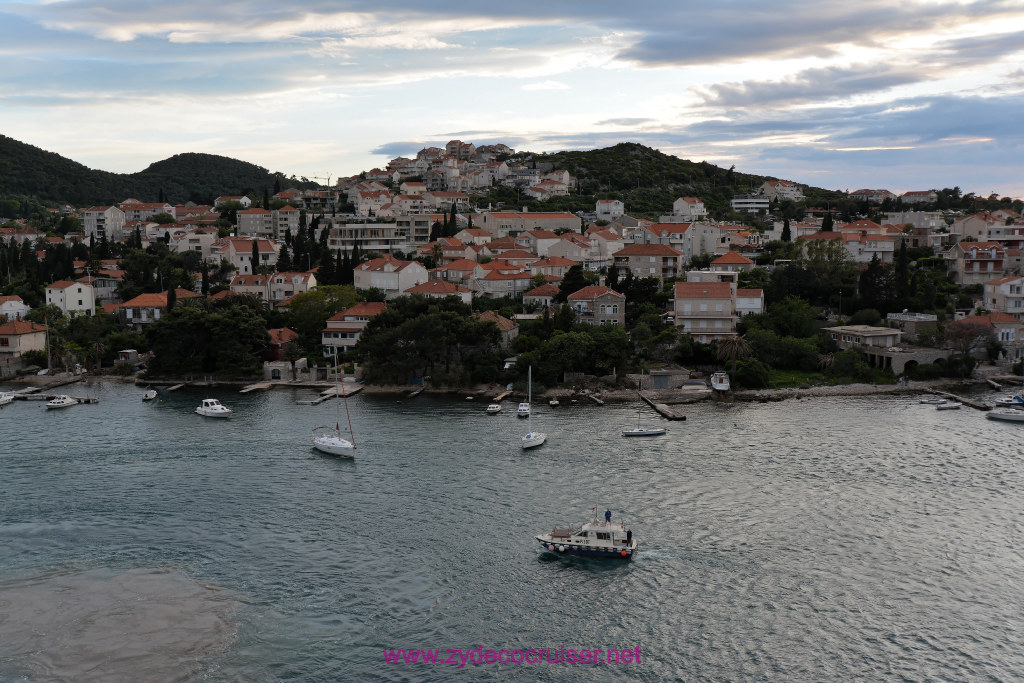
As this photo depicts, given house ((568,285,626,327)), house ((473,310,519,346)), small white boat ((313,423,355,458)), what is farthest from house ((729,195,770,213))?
small white boat ((313,423,355,458))

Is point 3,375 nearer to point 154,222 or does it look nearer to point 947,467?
point 154,222

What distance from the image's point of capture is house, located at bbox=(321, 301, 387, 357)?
47.1 meters

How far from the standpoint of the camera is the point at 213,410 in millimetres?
36875

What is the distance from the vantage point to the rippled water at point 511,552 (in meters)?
16.5

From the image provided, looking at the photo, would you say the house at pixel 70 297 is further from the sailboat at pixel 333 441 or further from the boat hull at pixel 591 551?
the boat hull at pixel 591 551

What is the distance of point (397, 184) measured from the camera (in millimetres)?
109375

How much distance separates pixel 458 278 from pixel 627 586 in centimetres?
3967

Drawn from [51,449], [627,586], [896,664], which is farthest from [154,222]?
[896,664]

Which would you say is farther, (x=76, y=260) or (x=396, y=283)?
(x=76, y=260)

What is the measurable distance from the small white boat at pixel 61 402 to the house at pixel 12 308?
1617cm

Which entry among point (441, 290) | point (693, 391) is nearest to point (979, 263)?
point (693, 391)

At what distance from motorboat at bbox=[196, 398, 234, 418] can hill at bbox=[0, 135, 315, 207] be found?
7442cm

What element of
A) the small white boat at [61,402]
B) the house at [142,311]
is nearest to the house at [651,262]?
the house at [142,311]

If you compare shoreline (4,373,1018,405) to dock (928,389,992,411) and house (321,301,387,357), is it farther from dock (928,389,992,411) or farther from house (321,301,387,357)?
house (321,301,387,357)
